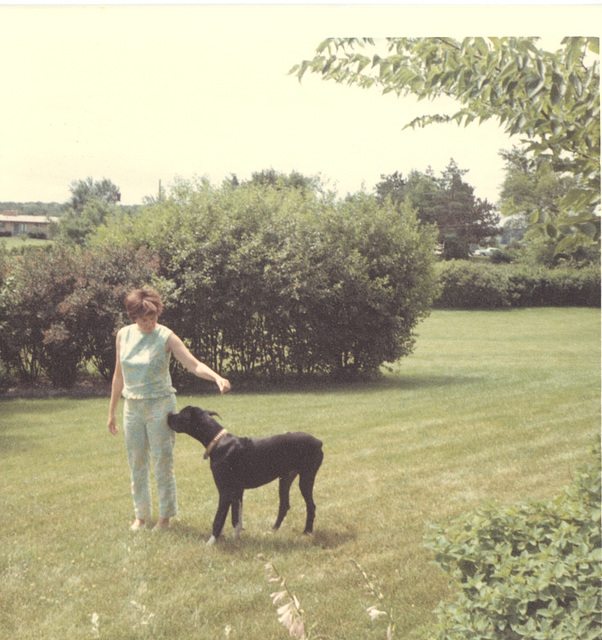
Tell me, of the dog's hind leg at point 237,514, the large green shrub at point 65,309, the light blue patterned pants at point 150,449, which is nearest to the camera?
the dog's hind leg at point 237,514

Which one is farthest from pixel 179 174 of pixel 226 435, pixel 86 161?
Answer: pixel 226 435

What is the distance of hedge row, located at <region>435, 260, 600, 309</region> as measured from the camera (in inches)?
132

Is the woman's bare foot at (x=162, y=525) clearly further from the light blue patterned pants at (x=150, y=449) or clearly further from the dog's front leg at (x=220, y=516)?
the dog's front leg at (x=220, y=516)

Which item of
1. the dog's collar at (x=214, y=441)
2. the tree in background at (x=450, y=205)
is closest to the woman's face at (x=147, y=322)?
the dog's collar at (x=214, y=441)

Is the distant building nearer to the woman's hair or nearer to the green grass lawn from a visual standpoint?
the woman's hair

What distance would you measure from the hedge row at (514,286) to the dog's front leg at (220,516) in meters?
2.25

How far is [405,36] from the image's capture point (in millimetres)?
3092

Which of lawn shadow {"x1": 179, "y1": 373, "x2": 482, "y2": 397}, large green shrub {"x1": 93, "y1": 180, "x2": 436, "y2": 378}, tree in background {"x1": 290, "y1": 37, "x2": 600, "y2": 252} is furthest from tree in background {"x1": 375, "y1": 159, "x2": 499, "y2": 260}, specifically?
lawn shadow {"x1": 179, "y1": 373, "x2": 482, "y2": 397}

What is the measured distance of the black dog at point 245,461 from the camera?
3309 mm

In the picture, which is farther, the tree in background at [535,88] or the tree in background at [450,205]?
the tree in background at [450,205]

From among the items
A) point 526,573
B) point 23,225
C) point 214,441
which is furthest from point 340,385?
point 23,225

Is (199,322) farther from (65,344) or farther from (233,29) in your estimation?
(233,29)

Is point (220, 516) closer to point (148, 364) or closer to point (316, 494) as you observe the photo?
point (316, 494)

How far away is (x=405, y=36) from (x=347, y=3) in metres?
0.36
